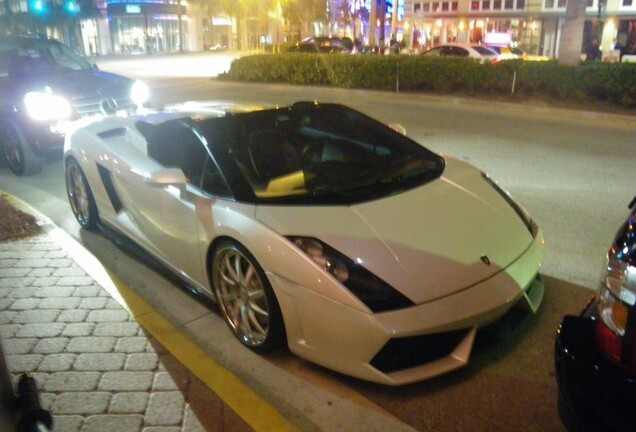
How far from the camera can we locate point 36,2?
45.4ft

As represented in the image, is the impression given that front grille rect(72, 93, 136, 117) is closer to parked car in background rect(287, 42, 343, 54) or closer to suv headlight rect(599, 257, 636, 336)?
suv headlight rect(599, 257, 636, 336)

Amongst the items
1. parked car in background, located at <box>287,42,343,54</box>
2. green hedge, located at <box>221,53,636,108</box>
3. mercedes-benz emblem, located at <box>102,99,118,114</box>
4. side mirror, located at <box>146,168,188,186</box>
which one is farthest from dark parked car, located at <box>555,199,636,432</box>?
parked car in background, located at <box>287,42,343,54</box>

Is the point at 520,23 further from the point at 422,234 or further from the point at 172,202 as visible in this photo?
the point at 422,234

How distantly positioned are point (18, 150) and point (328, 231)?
619 centimetres

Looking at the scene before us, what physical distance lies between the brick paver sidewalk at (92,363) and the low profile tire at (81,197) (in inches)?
32.5

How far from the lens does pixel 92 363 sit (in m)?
3.37

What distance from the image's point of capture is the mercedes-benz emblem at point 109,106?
8.06 meters

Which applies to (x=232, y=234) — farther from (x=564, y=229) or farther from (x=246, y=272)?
(x=564, y=229)

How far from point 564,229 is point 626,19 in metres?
35.7

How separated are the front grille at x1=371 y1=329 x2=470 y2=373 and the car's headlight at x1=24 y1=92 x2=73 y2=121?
629 cm

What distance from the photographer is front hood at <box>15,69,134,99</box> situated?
7801 mm

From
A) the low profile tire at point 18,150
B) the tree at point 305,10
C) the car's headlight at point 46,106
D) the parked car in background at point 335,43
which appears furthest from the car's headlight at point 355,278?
the tree at point 305,10

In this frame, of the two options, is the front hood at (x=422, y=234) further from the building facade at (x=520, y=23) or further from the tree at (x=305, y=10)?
the tree at (x=305, y=10)

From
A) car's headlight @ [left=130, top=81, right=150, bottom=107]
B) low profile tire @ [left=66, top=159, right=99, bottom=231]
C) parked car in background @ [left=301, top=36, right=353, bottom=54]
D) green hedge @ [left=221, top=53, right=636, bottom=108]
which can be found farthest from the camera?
parked car in background @ [left=301, top=36, right=353, bottom=54]
